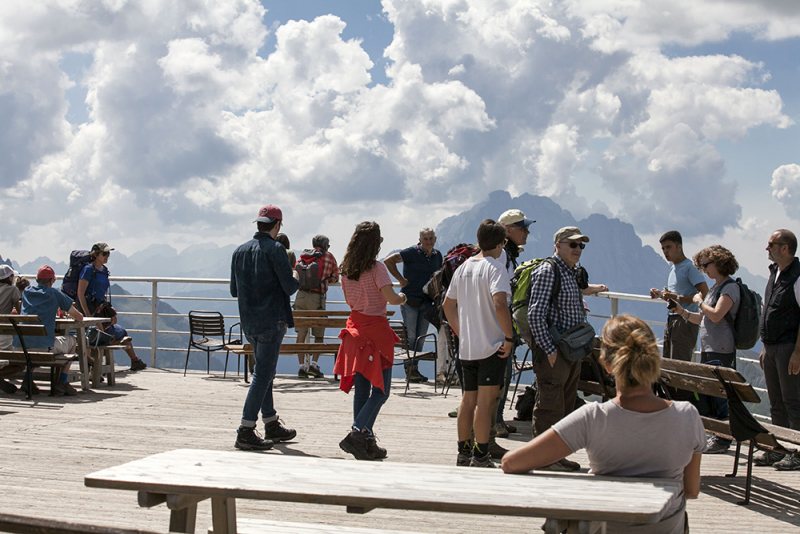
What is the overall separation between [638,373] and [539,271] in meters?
2.47

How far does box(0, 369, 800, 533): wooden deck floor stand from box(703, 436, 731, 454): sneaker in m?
0.13

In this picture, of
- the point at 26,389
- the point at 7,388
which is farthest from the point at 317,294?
the point at 7,388

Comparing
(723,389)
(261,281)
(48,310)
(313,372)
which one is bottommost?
(313,372)

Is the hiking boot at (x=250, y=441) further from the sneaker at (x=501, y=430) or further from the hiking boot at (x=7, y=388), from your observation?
the hiking boot at (x=7, y=388)

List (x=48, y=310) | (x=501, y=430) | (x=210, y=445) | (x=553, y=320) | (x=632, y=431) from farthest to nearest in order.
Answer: (x=48, y=310) → (x=501, y=430) → (x=210, y=445) → (x=553, y=320) → (x=632, y=431)

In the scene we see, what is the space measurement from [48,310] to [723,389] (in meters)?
7.09

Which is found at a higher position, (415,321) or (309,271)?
(309,271)

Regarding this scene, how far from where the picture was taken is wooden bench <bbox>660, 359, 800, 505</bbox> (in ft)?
15.1

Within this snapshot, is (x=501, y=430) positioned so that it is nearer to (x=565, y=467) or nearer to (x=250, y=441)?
(x=565, y=467)

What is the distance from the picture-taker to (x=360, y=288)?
17.4 feet

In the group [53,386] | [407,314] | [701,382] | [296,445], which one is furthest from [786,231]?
[53,386]

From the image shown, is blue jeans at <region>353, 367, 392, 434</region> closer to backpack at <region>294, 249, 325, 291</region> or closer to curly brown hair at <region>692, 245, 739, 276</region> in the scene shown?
curly brown hair at <region>692, 245, 739, 276</region>

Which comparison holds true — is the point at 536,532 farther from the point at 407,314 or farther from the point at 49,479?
the point at 407,314

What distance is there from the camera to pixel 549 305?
4.91 metres
